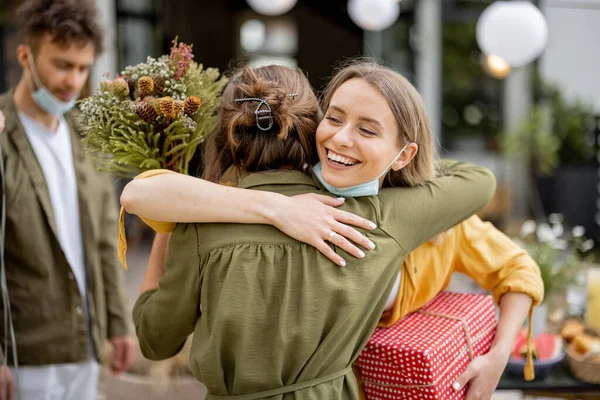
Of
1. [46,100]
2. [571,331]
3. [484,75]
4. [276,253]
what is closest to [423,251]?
[276,253]

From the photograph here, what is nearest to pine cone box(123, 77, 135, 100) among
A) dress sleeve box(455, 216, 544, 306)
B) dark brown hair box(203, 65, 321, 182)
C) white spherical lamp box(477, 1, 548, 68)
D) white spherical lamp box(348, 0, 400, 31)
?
dark brown hair box(203, 65, 321, 182)

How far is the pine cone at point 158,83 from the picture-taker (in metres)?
1.48

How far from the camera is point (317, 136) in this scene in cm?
139

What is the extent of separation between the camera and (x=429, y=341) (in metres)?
1.43

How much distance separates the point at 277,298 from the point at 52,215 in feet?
3.73

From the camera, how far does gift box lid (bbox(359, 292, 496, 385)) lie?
4.58 ft

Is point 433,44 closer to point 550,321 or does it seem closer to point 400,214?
point 550,321

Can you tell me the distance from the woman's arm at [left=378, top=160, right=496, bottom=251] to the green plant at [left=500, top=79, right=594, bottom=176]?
21.6 feet

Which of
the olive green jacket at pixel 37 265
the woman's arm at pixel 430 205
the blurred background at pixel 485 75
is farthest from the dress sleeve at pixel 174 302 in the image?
the blurred background at pixel 485 75

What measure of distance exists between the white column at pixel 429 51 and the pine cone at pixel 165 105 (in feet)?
23.1

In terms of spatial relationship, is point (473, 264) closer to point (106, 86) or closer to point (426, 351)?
point (426, 351)

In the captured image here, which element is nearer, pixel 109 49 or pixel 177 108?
pixel 177 108

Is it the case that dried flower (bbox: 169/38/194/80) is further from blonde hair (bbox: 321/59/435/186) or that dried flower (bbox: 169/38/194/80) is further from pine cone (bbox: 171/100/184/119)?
blonde hair (bbox: 321/59/435/186)

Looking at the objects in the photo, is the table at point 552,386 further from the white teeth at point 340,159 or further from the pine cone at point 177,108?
the pine cone at point 177,108
